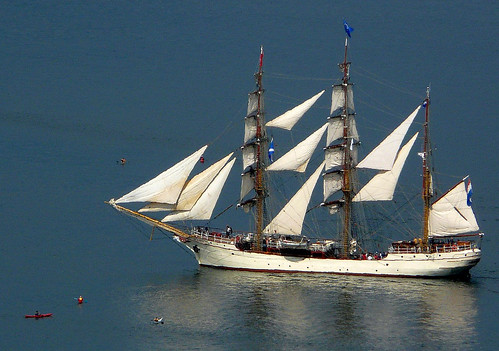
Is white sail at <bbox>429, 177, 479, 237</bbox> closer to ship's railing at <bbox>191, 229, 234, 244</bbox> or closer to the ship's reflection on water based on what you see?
the ship's reflection on water

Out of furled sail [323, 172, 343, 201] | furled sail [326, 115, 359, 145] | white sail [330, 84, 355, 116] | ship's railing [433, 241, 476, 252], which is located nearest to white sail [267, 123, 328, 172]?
furled sail [326, 115, 359, 145]

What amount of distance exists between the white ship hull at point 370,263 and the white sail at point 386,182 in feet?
19.5

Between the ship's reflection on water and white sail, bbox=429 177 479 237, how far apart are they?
5.11 m

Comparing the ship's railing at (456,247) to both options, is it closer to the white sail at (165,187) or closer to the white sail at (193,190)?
the white sail at (193,190)

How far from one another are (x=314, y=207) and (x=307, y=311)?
660 inches

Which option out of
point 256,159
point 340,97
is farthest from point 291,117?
point 256,159

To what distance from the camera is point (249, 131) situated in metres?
99.1

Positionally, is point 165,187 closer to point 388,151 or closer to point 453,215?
point 388,151

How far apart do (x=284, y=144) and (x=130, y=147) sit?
2078cm

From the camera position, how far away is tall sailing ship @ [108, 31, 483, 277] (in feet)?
315

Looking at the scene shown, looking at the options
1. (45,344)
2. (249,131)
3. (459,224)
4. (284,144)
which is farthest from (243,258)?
(284,144)

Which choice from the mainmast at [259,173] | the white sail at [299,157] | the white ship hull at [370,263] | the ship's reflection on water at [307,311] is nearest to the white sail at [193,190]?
the mainmast at [259,173]

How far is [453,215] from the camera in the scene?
96.6m

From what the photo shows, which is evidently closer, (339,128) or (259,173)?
(339,128)
